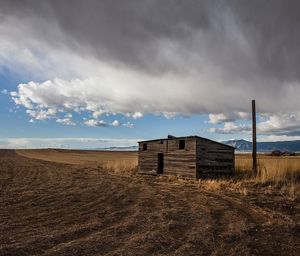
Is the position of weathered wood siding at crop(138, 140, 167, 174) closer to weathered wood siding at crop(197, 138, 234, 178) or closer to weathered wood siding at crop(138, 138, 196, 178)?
weathered wood siding at crop(138, 138, 196, 178)

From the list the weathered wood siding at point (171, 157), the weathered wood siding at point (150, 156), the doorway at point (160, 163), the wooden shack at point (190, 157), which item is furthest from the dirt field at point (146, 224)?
the doorway at point (160, 163)

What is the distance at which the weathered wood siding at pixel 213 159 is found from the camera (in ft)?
82.7

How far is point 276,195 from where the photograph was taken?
16.6 metres

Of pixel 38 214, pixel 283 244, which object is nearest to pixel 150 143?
pixel 38 214

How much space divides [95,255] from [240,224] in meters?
4.67

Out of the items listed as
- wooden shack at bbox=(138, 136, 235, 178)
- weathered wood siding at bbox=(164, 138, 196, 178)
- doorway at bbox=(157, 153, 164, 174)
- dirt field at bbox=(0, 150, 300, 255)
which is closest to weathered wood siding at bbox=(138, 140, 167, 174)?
wooden shack at bbox=(138, 136, 235, 178)

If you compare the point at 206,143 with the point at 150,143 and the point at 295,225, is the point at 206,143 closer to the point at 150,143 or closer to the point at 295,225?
the point at 150,143

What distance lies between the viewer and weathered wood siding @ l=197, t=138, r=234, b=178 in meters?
25.2

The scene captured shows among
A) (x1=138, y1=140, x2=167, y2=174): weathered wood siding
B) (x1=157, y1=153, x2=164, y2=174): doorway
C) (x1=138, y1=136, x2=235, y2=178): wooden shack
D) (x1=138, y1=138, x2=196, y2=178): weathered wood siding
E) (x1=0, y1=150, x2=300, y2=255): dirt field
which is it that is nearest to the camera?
(x1=0, y1=150, x2=300, y2=255): dirt field

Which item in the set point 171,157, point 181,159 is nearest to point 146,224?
point 181,159

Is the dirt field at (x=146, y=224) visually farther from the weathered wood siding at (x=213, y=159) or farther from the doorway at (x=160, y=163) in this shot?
the doorway at (x=160, y=163)

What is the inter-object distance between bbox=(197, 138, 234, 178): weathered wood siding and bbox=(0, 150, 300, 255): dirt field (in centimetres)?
880

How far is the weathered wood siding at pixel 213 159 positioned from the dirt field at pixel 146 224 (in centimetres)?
880

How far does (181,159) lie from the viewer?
2616 cm
